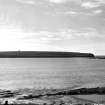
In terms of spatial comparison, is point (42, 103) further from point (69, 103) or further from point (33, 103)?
point (69, 103)

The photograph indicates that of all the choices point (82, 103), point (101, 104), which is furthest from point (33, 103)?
point (101, 104)

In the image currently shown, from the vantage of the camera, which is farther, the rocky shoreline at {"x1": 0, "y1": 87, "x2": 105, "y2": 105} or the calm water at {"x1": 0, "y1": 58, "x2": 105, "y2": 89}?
the calm water at {"x1": 0, "y1": 58, "x2": 105, "y2": 89}

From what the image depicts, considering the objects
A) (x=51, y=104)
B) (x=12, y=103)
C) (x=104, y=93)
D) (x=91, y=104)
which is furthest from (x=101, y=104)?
(x=12, y=103)

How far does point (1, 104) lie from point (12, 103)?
1.52 meters

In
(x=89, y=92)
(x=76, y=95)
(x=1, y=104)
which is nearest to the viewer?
(x=1, y=104)

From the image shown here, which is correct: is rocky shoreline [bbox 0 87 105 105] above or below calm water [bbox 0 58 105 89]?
above

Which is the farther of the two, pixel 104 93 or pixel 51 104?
pixel 104 93

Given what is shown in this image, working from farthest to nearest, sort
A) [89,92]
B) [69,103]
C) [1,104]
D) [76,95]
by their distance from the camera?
[89,92] < [76,95] < [69,103] < [1,104]

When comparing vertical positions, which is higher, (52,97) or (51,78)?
(52,97)

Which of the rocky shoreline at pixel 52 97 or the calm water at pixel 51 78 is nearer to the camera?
the rocky shoreline at pixel 52 97

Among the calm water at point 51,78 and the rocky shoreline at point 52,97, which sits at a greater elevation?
the rocky shoreline at point 52,97

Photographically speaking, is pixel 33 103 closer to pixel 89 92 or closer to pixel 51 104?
pixel 51 104

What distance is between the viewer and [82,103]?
25.9 metres

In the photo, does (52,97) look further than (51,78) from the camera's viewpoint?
No
